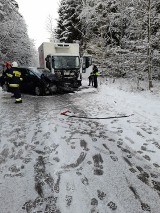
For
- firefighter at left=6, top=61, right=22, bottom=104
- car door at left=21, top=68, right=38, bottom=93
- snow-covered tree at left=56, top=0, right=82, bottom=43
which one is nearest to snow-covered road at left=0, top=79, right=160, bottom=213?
firefighter at left=6, top=61, right=22, bottom=104

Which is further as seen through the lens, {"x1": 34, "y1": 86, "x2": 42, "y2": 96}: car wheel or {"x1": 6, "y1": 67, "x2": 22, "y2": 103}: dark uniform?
{"x1": 34, "y1": 86, "x2": 42, "y2": 96}: car wheel

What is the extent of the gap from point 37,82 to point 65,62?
9.89ft

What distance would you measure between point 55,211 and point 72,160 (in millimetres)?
1344

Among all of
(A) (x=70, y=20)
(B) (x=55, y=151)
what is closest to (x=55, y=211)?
(B) (x=55, y=151)

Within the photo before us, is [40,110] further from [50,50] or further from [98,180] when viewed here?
[50,50]

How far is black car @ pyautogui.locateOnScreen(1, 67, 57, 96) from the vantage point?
1200 cm

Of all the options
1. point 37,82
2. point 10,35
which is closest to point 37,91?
point 37,82

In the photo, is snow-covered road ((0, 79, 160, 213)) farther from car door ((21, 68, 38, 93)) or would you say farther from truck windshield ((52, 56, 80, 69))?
truck windshield ((52, 56, 80, 69))

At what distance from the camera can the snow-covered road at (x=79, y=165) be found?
2.84 m

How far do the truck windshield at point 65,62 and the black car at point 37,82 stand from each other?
1279 mm

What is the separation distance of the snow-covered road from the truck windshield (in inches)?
306

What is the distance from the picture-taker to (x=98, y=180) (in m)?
3.34

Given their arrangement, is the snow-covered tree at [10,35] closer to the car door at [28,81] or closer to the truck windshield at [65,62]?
the truck windshield at [65,62]

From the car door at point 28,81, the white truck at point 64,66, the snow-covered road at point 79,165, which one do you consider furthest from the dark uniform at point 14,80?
the white truck at point 64,66
